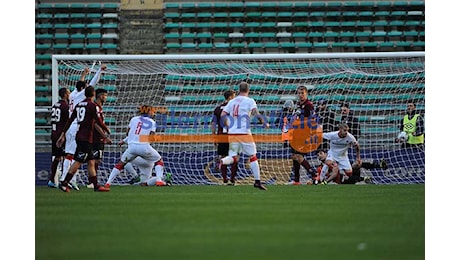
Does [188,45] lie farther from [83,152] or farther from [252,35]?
[83,152]

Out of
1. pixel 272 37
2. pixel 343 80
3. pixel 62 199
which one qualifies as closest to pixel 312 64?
pixel 343 80

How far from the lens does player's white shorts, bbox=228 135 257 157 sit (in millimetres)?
9094

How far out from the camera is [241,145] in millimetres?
9281

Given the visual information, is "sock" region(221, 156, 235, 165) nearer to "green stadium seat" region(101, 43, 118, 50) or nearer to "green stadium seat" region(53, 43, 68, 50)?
"green stadium seat" region(101, 43, 118, 50)

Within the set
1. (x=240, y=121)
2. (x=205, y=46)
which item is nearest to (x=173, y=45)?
(x=205, y=46)

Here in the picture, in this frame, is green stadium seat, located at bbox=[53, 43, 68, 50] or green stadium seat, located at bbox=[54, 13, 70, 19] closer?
green stadium seat, located at bbox=[53, 43, 68, 50]

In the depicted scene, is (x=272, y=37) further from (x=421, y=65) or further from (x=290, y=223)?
(x=290, y=223)

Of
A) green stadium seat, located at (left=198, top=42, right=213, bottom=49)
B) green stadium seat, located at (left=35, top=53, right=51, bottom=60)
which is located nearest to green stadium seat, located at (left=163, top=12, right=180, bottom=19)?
green stadium seat, located at (left=198, top=42, right=213, bottom=49)

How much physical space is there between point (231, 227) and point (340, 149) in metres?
4.92

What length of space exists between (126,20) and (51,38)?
5.32 ft

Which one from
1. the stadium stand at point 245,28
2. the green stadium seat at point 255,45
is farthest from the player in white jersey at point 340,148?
the green stadium seat at point 255,45

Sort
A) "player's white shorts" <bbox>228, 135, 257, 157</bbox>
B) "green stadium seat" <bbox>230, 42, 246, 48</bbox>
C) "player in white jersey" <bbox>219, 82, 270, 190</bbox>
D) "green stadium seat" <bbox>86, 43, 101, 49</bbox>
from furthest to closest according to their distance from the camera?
"green stadium seat" <bbox>230, 42, 246, 48</bbox>
"green stadium seat" <bbox>86, 43, 101, 49</bbox>
"player in white jersey" <bbox>219, 82, 270, 190</bbox>
"player's white shorts" <bbox>228, 135, 257, 157</bbox>

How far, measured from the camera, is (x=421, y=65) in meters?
10.7

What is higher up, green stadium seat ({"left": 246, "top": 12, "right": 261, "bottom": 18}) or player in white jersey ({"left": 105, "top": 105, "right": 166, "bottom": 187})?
green stadium seat ({"left": 246, "top": 12, "right": 261, "bottom": 18})
